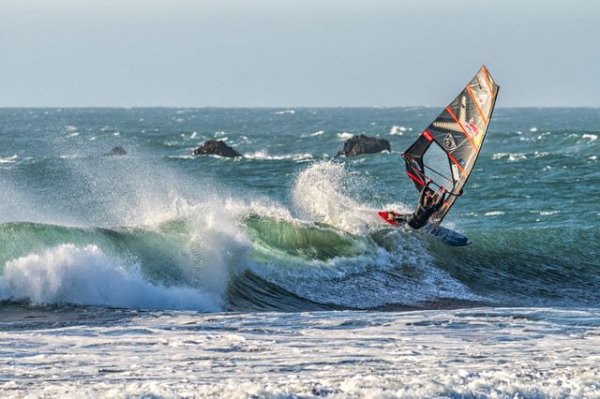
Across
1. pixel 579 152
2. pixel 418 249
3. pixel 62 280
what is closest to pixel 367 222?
pixel 418 249

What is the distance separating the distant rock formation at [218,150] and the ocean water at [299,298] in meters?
21.1

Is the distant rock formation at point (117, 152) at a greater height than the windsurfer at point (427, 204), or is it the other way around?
the windsurfer at point (427, 204)

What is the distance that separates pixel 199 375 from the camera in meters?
11.9

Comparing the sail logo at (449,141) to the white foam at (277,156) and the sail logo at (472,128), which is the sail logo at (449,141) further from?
the white foam at (277,156)

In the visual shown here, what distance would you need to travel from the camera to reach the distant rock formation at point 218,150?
194 feet

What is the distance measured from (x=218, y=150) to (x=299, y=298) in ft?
134

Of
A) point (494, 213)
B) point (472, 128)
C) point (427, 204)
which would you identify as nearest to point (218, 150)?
point (494, 213)

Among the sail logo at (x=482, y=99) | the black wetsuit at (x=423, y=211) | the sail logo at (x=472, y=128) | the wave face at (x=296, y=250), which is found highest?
the sail logo at (x=482, y=99)

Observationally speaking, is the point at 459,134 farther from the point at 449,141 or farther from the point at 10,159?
the point at 10,159

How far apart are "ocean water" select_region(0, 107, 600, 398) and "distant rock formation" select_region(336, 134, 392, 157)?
19.3 metres

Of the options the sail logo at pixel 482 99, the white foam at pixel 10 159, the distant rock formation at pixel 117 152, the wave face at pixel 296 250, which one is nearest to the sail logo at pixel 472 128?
the sail logo at pixel 482 99

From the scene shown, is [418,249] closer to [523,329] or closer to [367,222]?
[367,222]

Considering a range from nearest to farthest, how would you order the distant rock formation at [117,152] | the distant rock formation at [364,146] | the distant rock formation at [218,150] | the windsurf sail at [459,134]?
1. the windsurf sail at [459,134]
2. the distant rock formation at [364,146]
3. the distant rock formation at [218,150]
4. the distant rock formation at [117,152]

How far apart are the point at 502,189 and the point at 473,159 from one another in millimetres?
16277
